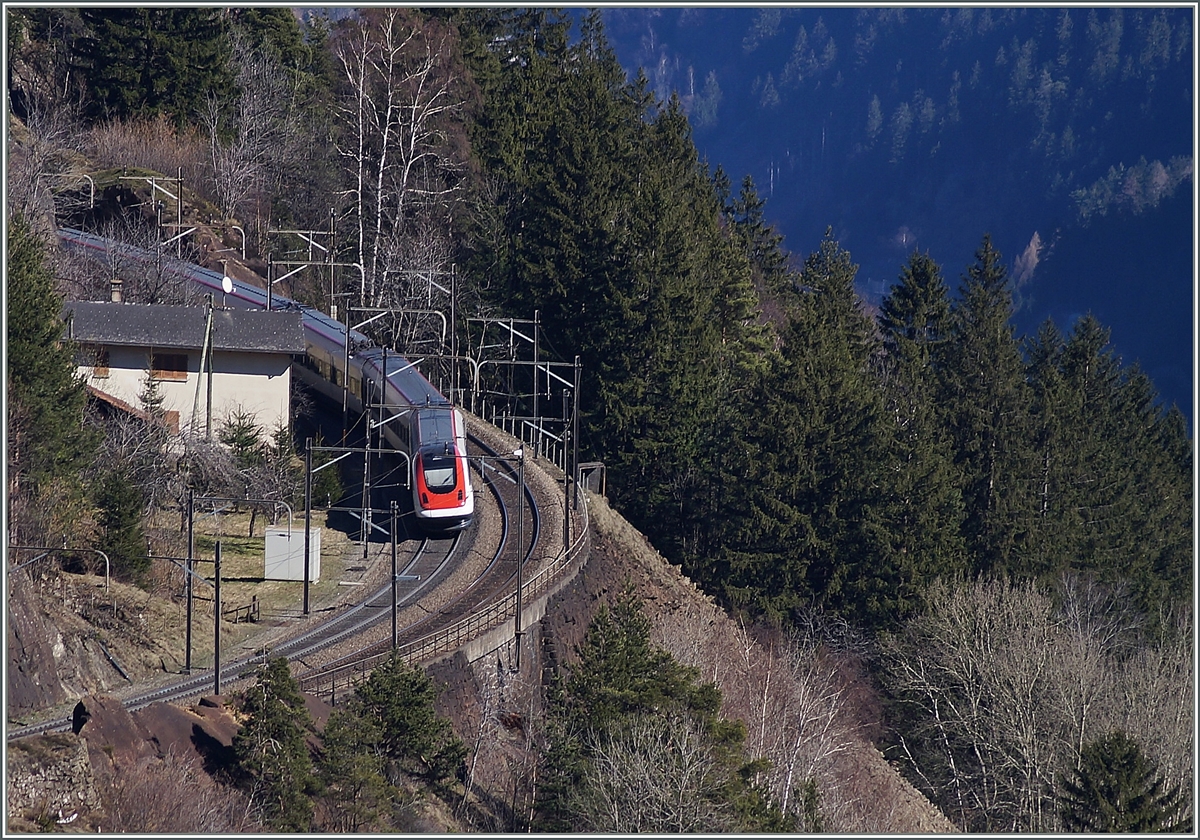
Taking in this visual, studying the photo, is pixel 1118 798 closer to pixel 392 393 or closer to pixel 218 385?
pixel 392 393

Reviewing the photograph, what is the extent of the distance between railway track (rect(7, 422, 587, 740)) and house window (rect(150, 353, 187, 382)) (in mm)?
8700

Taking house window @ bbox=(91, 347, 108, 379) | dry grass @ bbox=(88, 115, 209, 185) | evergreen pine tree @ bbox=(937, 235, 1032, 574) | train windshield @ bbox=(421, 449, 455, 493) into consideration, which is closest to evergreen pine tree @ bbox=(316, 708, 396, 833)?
train windshield @ bbox=(421, 449, 455, 493)

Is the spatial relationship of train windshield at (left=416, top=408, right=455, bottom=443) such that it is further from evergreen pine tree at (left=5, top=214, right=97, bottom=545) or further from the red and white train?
evergreen pine tree at (left=5, top=214, right=97, bottom=545)

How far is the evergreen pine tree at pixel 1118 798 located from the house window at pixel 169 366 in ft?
85.9

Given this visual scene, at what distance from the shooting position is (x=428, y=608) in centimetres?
3534

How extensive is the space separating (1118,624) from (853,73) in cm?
12569

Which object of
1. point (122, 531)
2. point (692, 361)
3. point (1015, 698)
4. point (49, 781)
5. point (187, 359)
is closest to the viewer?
point (49, 781)

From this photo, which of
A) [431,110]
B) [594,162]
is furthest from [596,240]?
[431,110]

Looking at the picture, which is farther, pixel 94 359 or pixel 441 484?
pixel 94 359

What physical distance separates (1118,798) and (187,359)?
2724 cm

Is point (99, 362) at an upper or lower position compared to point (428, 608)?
upper

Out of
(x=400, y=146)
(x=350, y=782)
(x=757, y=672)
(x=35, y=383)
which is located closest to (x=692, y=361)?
(x=757, y=672)

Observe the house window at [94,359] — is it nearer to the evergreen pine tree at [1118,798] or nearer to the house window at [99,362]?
the house window at [99,362]

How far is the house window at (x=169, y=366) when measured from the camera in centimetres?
4409
